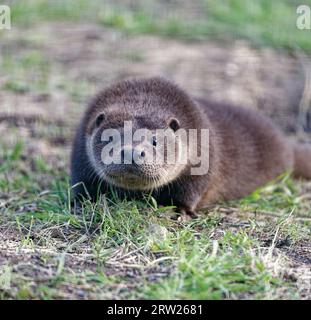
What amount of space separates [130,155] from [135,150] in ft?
0.19

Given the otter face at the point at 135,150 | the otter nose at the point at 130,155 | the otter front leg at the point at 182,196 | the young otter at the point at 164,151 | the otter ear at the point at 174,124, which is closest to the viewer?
the otter nose at the point at 130,155

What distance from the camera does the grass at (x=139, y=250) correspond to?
4652 millimetres

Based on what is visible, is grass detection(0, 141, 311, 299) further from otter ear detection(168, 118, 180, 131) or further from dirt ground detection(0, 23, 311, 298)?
dirt ground detection(0, 23, 311, 298)

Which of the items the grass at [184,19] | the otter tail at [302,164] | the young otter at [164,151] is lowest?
the otter tail at [302,164]

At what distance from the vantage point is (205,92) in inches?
391

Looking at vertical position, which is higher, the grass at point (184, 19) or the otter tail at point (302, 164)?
the grass at point (184, 19)

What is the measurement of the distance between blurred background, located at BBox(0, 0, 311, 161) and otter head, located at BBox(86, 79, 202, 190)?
1845mm

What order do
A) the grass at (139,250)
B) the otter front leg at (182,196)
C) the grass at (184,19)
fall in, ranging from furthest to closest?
the grass at (184,19) → the otter front leg at (182,196) → the grass at (139,250)

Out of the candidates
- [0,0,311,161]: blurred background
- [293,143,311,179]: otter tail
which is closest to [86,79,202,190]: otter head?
[0,0,311,161]: blurred background

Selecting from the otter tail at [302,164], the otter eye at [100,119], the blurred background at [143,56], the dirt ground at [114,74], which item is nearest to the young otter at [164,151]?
the otter eye at [100,119]

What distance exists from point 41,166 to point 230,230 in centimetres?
247

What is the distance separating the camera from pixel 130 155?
5625 mm

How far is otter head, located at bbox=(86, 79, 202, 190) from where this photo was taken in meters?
5.79

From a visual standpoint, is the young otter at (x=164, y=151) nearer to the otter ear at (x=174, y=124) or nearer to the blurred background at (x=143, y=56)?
the otter ear at (x=174, y=124)
